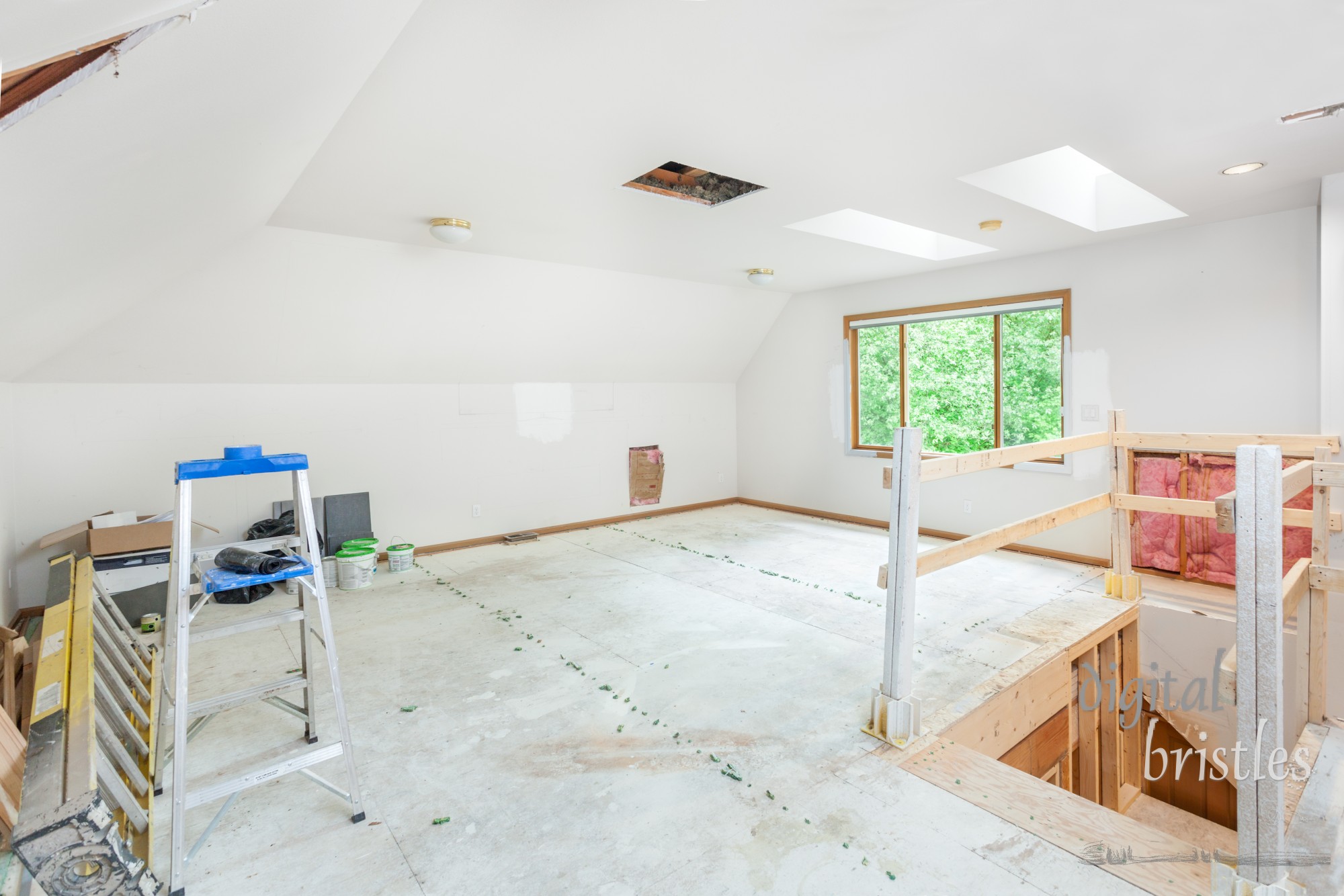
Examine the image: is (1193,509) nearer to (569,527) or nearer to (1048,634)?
(1048,634)

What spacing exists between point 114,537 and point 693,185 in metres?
4.08

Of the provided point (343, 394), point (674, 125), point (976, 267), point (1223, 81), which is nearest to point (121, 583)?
point (343, 394)

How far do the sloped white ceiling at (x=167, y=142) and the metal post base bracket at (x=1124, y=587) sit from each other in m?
4.84

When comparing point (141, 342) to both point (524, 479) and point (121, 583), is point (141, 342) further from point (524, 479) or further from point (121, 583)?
point (524, 479)

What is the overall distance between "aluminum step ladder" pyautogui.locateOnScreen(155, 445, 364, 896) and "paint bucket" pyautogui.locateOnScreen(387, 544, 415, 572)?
2973 millimetres

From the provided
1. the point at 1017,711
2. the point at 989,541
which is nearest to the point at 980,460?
the point at 989,541

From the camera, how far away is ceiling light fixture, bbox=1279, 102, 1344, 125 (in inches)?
106

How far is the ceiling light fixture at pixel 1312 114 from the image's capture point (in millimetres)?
2693

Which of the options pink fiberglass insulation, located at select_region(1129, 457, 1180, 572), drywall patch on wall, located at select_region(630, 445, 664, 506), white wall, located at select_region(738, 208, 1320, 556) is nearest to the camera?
white wall, located at select_region(738, 208, 1320, 556)

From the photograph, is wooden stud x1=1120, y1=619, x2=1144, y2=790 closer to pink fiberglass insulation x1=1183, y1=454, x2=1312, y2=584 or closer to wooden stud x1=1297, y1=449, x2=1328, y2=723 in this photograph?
pink fiberglass insulation x1=1183, y1=454, x2=1312, y2=584

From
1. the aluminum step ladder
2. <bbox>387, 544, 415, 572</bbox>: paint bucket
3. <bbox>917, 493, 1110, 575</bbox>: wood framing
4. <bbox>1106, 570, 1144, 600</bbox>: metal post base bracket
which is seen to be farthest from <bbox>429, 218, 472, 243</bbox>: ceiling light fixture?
<bbox>1106, 570, 1144, 600</bbox>: metal post base bracket

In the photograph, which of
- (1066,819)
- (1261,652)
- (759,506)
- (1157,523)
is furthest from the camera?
(759,506)

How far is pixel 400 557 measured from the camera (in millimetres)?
5340

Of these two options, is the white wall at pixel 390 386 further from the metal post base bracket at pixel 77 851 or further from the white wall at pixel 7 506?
the metal post base bracket at pixel 77 851
